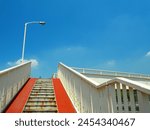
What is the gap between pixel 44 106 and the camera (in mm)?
6715

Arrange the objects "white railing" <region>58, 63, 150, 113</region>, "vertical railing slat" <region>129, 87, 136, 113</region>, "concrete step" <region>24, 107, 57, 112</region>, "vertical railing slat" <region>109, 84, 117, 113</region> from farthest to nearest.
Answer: "concrete step" <region>24, 107, 57, 112</region> < "vertical railing slat" <region>109, 84, 117, 113</region> < "vertical railing slat" <region>129, 87, 136, 113</region> < "white railing" <region>58, 63, 150, 113</region>

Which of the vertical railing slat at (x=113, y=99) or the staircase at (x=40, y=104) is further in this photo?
the staircase at (x=40, y=104)

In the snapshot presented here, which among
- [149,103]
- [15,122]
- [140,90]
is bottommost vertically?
[15,122]

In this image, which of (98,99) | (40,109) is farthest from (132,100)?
(40,109)

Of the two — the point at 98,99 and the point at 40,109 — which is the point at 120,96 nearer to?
the point at 98,99

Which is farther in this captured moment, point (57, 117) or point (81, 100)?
point (81, 100)

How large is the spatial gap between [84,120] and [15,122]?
1.17 meters

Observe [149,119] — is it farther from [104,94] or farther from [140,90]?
[104,94]

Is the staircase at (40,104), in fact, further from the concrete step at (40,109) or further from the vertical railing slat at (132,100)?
the vertical railing slat at (132,100)

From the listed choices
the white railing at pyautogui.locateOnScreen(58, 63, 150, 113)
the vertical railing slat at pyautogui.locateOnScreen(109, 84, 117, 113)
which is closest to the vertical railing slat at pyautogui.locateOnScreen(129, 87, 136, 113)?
the white railing at pyautogui.locateOnScreen(58, 63, 150, 113)

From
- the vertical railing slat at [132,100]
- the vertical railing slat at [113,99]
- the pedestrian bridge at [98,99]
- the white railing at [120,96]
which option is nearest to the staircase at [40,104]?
the pedestrian bridge at [98,99]

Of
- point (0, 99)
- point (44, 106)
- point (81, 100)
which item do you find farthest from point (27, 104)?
point (81, 100)

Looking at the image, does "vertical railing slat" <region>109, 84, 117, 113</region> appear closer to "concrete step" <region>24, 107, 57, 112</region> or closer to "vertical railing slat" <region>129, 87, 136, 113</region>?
"vertical railing slat" <region>129, 87, 136, 113</region>

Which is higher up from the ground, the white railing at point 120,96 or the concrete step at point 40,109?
the white railing at point 120,96
